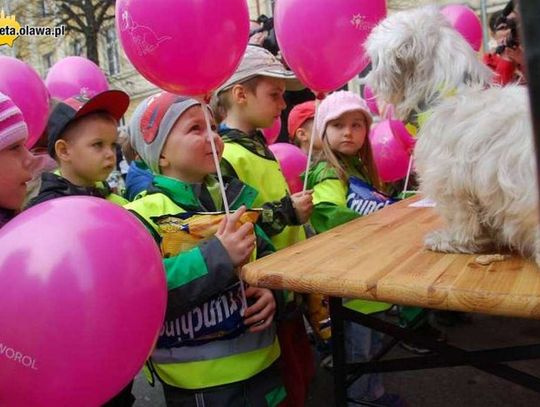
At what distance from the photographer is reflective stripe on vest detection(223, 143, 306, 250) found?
2027 millimetres

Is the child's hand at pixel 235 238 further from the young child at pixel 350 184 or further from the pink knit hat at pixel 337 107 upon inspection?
the pink knit hat at pixel 337 107

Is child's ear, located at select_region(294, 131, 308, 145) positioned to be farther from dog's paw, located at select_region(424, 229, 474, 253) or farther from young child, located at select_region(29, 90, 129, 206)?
dog's paw, located at select_region(424, 229, 474, 253)

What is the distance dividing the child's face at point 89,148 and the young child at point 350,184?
0.90m

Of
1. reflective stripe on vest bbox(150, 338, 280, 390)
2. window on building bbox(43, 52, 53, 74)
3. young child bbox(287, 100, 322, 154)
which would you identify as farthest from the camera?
window on building bbox(43, 52, 53, 74)

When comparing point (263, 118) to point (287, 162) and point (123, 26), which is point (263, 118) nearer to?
point (123, 26)

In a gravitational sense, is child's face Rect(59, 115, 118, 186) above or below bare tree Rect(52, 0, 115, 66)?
below

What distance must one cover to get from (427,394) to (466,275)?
180 centimetres

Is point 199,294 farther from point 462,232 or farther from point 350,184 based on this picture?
point 350,184

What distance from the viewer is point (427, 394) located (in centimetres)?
261

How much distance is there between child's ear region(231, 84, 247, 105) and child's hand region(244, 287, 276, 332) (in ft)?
2.80

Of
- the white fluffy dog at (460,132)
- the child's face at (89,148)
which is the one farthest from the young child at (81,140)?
the white fluffy dog at (460,132)

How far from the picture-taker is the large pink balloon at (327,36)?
1807 mm

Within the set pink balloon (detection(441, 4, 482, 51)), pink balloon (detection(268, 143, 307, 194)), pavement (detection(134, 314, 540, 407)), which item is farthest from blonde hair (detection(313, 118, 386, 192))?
pink balloon (detection(441, 4, 482, 51))

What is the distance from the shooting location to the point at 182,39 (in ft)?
4.58
